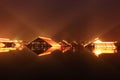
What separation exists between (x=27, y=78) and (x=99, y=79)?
8.40 feet

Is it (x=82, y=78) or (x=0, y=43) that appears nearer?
(x=82, y=78)

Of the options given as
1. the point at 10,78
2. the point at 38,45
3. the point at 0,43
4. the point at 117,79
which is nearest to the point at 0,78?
the point at 10,78

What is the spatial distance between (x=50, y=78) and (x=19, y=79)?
1089 mm

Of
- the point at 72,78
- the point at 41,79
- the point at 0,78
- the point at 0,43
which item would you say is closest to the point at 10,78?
the point at 0,78

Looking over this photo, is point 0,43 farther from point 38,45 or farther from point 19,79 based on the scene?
point 19,79

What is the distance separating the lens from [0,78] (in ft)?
27.8

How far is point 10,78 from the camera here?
28.2 ft

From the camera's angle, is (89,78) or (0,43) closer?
(89,78)

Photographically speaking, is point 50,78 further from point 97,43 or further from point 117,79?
point 97,43

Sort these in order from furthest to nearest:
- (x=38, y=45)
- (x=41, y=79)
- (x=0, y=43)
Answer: (x=0, y=43)
(x=38, y=45)
(x=41, y=79)

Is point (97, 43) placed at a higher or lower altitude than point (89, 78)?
higher

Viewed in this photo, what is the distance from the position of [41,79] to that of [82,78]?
148cm

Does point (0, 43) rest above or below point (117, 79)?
above

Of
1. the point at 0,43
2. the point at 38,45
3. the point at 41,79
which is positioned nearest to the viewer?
the point at 41,79
